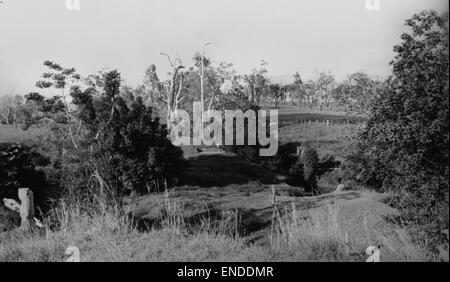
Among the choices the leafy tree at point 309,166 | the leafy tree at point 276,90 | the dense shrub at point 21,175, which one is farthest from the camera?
the leafy tree at point 276,90

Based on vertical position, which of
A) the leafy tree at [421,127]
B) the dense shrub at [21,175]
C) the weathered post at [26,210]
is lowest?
the dense shrub at [21,175]

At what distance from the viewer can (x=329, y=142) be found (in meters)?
39.4

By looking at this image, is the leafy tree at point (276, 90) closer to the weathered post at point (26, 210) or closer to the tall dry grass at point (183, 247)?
the weathered post at point (26, 210)

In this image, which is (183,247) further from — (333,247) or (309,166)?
(309,166)

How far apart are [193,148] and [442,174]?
24.5m

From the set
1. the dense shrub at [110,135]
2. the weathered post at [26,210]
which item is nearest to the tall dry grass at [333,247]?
the weathered post at [26,210]

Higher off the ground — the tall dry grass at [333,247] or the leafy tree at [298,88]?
the leafy tree at [298,88]

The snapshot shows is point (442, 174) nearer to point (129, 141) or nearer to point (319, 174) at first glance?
point (129, 141)

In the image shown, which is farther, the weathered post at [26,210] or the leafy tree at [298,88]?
the leafy tree at [298,88]

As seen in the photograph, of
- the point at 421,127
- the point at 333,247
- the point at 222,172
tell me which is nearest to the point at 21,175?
the point at 222,172

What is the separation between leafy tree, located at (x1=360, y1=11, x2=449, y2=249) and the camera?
17.5 feet

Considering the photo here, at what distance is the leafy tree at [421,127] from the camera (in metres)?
5.32

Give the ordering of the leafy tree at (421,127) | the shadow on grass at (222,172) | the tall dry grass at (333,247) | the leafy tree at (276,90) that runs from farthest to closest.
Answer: the leafy tree at (276,90)
the shadow on grass at (222,172)
the leafy tree at (421,127)
the tall dry grass at (333,247)
